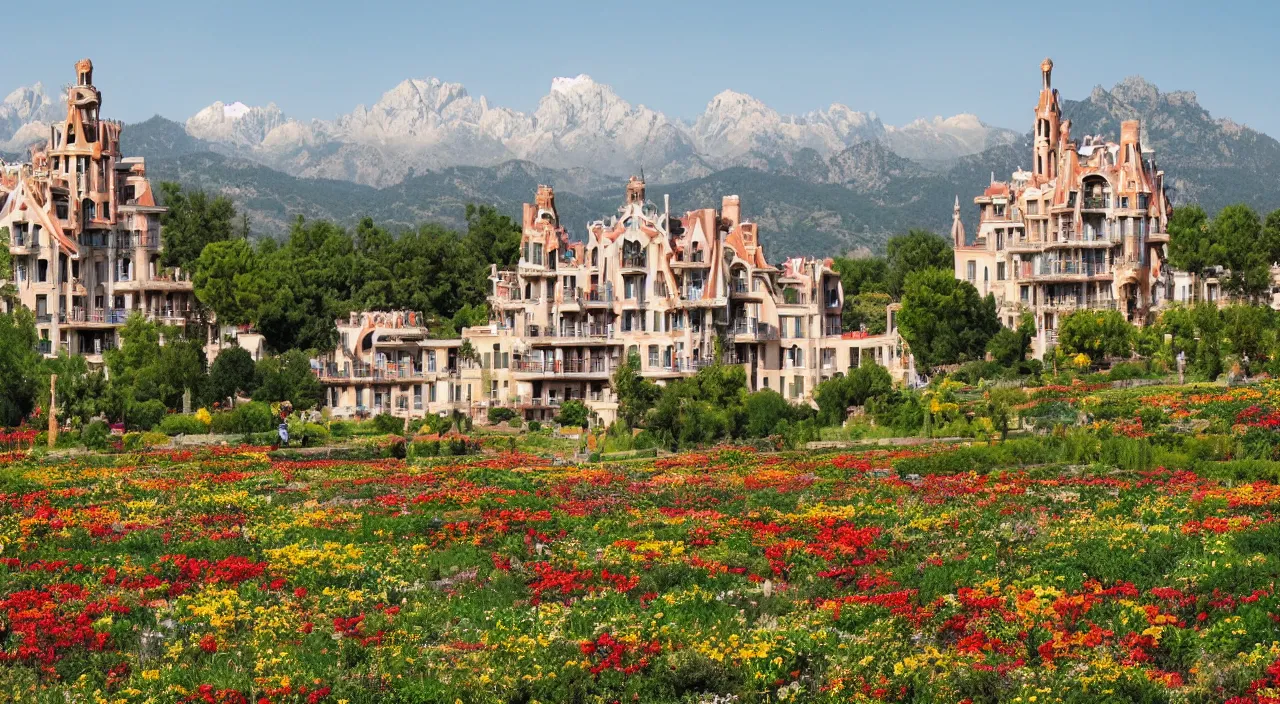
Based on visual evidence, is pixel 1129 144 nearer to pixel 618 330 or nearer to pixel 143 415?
pixel 618 330

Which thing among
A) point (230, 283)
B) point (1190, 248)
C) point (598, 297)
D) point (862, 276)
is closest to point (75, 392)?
point (230, 283)

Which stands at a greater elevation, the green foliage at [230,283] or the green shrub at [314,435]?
the green foliage at [230,283]

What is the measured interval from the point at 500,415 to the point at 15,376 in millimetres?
28343

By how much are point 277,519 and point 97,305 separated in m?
79.3

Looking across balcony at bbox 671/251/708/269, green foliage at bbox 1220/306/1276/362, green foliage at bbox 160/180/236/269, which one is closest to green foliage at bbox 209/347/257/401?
balcony at bbox 671/251/708/269

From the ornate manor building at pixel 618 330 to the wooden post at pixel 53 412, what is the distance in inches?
1120

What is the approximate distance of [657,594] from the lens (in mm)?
37906

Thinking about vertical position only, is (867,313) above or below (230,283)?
below

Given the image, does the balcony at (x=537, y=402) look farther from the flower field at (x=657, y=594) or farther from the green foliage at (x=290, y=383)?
the flower field at (x=657, y=594)

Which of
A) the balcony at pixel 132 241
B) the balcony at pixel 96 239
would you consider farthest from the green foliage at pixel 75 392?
the balcony at pixel 132 241

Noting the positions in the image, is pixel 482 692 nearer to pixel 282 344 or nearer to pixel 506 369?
pixel 506 369

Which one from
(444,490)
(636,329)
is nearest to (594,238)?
(636,329)

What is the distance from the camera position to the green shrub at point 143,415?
91.6m

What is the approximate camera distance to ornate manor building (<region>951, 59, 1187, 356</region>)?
122 metres
